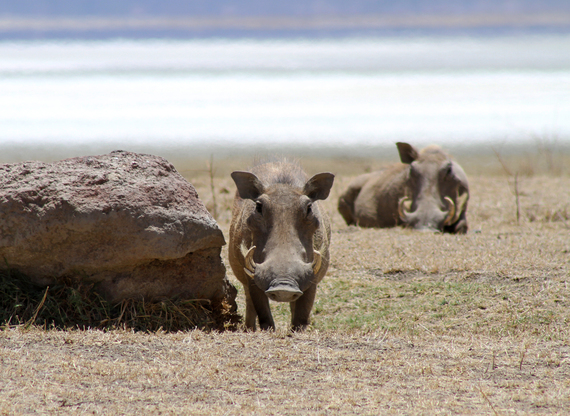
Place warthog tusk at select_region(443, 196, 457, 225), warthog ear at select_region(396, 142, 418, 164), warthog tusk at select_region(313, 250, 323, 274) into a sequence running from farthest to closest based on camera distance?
warthog ear at select_region(396, 142, 418, 164) < warthog tusk at select_region(443, 196, 457, 225) < warthog tusk at select_region(313, 250, 323, 274)

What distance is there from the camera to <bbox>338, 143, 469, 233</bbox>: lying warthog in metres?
10.1

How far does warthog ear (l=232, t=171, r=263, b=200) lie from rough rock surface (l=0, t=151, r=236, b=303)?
40cm

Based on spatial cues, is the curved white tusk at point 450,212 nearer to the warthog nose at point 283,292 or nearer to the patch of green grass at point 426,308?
the patch of green grass at point 426,308

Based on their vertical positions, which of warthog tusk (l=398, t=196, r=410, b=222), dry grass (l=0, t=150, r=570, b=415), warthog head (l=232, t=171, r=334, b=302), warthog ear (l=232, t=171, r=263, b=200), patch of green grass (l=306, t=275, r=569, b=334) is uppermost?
warthog ear (l=232, t=171, r=263, b=200)

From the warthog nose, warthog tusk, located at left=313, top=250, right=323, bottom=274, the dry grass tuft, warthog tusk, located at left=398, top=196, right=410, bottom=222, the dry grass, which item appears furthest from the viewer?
warthog tusk, located at left=398, top=196, right=410, bottom=222

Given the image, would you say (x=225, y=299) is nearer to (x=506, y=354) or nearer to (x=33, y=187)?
(x=33, y=187)

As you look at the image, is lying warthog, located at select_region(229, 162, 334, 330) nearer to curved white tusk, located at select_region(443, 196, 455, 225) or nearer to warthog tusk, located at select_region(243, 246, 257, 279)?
warthog tusk, located at select_region(243, 246, 257, 279)

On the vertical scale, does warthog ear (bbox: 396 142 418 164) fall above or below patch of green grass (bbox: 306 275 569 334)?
above

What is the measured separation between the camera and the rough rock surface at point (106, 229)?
4844 mm

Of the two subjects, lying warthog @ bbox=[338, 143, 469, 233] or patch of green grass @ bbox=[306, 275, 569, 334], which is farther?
lying warthog @ bbox=[338, 143, 469, 233]

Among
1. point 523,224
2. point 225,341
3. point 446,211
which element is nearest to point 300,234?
point 225,341

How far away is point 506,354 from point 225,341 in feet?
6.20

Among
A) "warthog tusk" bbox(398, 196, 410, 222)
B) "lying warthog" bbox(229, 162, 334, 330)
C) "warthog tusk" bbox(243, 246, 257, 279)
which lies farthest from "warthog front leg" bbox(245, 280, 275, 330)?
"warthog tusk" bbox(398, 196, 410, 222)

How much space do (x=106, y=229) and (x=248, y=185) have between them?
117 centimetres
